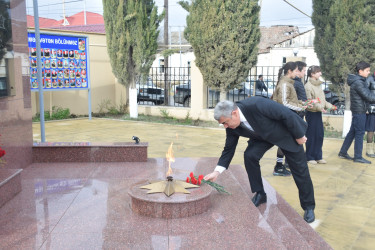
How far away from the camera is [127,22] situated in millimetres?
11664

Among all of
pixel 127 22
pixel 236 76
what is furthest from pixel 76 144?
pixel 127 22

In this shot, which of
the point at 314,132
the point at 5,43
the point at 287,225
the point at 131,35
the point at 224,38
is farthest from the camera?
the point at 131,35

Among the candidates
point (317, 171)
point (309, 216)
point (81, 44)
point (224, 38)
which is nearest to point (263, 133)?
point (309, 216)

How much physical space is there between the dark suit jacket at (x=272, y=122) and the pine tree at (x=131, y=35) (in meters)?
8.68

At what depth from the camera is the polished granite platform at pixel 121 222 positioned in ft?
8.79

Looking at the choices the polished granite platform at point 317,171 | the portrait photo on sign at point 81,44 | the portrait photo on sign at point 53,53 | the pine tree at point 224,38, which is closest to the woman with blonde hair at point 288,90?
the polished granite platform at point 317,171

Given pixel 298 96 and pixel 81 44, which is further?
pixel 81 44

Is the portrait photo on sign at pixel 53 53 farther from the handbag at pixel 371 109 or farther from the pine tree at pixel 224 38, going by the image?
the handbag at pixel 371 109

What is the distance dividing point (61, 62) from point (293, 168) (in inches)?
333

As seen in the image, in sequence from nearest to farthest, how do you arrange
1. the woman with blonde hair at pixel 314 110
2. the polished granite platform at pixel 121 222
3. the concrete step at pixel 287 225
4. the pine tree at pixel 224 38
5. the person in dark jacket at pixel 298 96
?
the polished granite platform at pixel 121 222, the concrete step at pixel 287 225, the person in dark jacket at pixel 298 96, the woman with blonde hair at pixel 314 110, the pine tree at pixel 224 38

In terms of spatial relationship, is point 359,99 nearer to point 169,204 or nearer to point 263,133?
point 263,133

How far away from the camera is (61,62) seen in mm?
10461

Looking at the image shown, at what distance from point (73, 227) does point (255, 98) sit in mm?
1902

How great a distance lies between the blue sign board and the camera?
32.6ft
